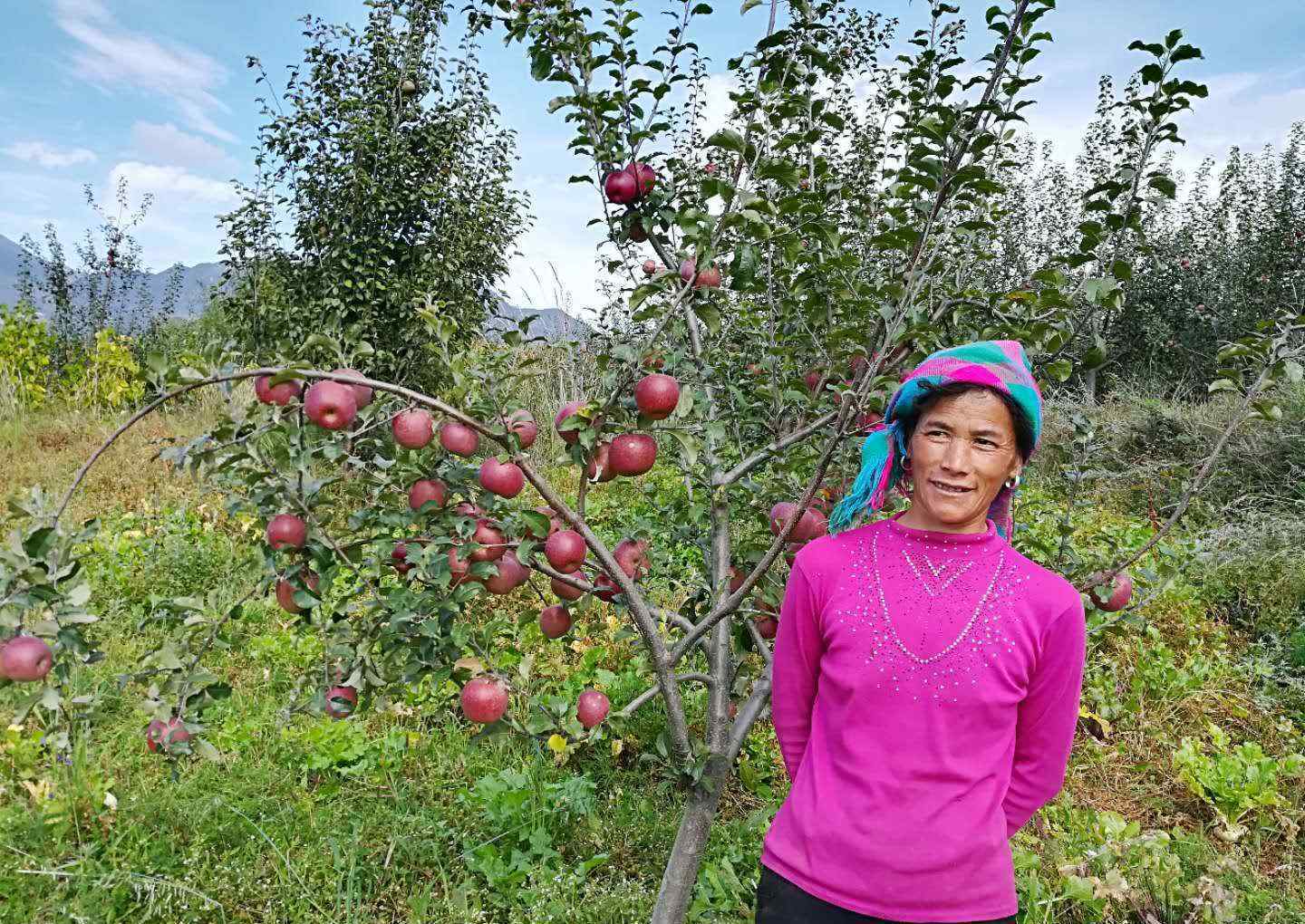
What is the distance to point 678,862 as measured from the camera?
188 cm

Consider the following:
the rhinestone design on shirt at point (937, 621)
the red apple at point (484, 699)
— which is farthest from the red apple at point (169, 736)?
the rhinestone design on shirt at point (937, 621)

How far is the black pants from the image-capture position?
1190 millimetres

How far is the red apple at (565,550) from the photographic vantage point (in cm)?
153

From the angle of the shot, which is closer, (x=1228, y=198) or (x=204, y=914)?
(x=204, y=914)

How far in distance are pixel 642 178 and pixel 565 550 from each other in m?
0.88

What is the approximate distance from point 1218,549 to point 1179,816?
6.97 feet

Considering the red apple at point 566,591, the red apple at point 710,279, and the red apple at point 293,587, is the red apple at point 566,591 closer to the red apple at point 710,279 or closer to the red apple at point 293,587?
the red apple at point 293,587

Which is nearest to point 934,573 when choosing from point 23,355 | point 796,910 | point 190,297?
point 796,910

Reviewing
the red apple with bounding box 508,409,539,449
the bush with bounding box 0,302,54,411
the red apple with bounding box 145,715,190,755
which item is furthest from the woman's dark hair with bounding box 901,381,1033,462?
the bush with bounding box 0,302,54,411

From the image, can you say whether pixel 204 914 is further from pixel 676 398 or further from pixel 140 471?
pixel 140 471

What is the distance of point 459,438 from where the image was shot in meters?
1.46

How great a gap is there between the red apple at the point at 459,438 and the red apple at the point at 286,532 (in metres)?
0.29

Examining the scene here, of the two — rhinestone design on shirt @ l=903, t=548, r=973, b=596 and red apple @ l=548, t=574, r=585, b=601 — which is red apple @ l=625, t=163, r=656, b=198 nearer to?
red apple @ l=548, t=574, r=585, b=601

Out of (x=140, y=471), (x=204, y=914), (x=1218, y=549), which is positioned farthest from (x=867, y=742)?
(x=140, y=471)
